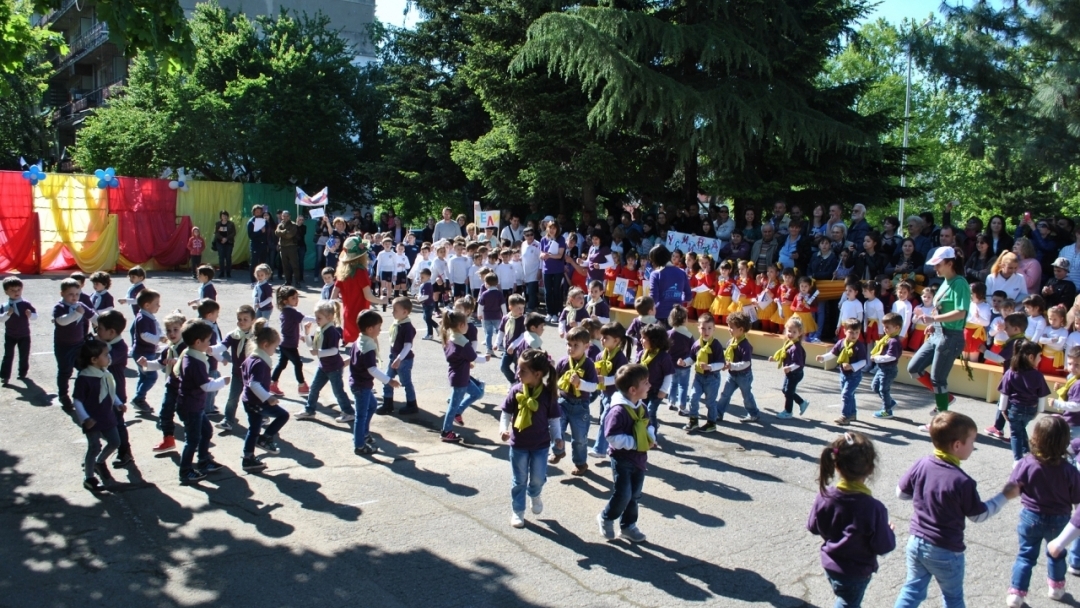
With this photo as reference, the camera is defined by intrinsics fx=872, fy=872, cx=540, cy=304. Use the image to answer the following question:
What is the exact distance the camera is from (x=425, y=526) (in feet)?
21.2

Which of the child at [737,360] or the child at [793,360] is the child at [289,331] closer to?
the child at [737,360]

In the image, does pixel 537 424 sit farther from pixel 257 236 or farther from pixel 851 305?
pixel 257 236

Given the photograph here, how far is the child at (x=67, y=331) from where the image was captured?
950cm

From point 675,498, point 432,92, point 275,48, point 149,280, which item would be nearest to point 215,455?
point 675,498

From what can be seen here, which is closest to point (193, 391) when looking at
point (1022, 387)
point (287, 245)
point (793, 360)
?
point (793, 360)

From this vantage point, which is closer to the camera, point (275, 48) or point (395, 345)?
point (395, 345)

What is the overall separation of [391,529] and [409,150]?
19.7 m

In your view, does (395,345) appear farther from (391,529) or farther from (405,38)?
(405,38)

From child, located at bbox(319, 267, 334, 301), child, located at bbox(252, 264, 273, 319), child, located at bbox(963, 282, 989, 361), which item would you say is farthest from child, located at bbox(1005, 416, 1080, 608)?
child, located at bbox(252, 264, 273, 319)

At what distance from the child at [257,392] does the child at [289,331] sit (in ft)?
6.44

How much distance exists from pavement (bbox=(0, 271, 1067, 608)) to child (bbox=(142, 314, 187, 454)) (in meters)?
0.25

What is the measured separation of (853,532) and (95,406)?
18.8ft

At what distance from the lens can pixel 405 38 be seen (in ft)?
80.8

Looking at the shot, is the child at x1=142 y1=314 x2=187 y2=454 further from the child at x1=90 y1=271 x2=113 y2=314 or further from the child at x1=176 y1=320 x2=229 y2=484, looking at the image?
the child at x1=90 y1=271 x2=113 y2=314
